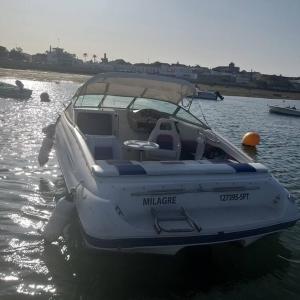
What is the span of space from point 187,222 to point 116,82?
4.33 meters

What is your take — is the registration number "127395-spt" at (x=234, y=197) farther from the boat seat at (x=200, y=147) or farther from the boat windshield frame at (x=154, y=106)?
the boat windshield frame at (x=154, y=106)

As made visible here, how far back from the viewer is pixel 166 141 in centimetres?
771

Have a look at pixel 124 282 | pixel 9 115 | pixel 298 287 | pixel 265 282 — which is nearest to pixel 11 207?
pixel 124 282

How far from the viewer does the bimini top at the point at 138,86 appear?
7.84 meters

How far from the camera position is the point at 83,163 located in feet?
17.9

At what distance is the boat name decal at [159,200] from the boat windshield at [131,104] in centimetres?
389

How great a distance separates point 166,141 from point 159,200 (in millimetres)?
2890

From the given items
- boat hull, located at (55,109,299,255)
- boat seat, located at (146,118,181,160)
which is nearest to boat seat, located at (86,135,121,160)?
boat seat, located at (146,118,181,160)

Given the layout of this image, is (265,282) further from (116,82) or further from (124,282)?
(116,82)

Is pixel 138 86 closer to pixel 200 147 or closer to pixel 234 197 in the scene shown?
pixel 200 147

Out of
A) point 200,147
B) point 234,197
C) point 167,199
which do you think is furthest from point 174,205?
point 200,147

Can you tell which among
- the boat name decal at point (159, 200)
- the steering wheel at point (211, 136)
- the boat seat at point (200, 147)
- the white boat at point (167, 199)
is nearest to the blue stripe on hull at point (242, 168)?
the white boat at point (167, 199)

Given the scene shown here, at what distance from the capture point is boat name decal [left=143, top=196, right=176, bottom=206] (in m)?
4.90

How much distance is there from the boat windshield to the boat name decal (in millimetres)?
3886
